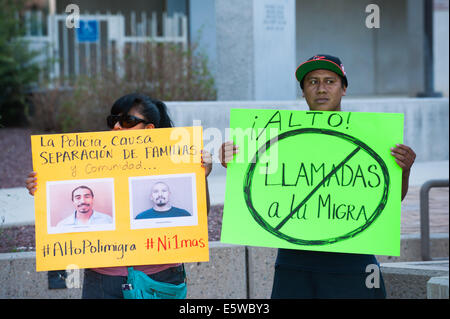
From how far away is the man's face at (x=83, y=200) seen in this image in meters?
3.16

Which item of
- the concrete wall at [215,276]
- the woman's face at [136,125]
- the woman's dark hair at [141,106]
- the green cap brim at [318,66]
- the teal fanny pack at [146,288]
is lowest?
the concrete wall at [215,276]

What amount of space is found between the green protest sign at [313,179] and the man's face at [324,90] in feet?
0.13

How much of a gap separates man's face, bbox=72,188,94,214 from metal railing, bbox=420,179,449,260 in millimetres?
2960

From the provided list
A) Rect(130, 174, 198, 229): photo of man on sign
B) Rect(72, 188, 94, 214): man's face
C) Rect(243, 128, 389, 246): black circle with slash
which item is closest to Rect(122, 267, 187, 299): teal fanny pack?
Rect(130, 174, 198, 229): photo of man on sign

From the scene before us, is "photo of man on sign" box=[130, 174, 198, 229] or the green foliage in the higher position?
the green foliage

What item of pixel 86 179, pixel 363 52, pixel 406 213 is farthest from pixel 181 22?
pixel 86 179

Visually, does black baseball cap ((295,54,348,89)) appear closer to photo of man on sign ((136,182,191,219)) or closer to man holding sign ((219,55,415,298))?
man holding sign ((219,55,415,298))

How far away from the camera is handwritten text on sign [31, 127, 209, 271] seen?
3.15 metres

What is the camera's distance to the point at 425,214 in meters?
5.37

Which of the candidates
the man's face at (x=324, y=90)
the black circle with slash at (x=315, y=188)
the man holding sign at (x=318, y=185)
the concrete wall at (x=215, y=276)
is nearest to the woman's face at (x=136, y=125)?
the man holding sign at (x=318, y=185)

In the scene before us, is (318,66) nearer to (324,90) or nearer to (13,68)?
(324,90)

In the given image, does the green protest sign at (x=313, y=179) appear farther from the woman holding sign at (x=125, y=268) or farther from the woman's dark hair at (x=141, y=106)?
the woman's dark hair at (x=141, y=106)

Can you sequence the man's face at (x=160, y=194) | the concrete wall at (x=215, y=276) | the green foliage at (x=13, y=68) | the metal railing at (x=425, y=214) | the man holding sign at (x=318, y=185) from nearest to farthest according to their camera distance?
the man holding sign at (x=318, y=185)
the man's face at (x=160, y=194)
the concrete wall at (x=215, y=276)
the metal railing at (x=425, y=214)
the green foliage at (x=13, y=68)

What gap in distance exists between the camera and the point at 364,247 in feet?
9.83
